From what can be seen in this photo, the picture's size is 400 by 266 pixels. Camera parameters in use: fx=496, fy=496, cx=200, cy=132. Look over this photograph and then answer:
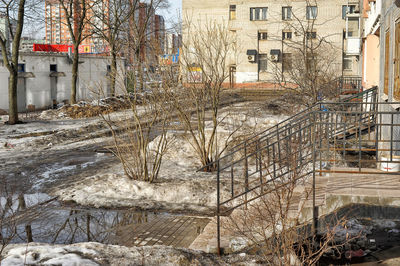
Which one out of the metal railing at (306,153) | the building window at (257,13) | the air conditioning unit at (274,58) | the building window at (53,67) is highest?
the building window at (257,13)

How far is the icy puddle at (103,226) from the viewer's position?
8039 millimetres

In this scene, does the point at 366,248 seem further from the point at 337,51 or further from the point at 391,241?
the point at 337,51

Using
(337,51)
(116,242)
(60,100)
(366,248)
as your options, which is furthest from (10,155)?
(337,51)

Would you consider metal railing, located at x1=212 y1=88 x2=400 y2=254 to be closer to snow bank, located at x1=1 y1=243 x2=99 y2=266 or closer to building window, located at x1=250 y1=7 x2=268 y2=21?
snow bank, located at x1=1 y1=243 x2=99 y2=266

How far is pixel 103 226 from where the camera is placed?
874cm

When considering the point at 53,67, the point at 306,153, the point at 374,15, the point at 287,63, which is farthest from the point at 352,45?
the point at 306,153

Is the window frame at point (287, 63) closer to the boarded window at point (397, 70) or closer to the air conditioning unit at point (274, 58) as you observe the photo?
the air conditioning unit at point (274, 58)

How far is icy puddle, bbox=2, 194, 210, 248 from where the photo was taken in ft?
26.4

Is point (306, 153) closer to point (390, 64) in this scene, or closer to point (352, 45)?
point (390, 64)

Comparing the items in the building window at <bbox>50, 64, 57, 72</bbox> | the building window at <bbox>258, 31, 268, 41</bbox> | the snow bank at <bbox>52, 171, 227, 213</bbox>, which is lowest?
the snow bank at <bbox>52, 171, 227, 213</bbox>

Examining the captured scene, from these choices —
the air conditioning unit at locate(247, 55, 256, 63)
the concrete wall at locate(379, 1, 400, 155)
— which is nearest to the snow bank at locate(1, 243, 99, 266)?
the concrete wall at locate(379, 1, 400, 155)

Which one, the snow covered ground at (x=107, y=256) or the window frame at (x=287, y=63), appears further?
the window frame at (x=287, y=63)

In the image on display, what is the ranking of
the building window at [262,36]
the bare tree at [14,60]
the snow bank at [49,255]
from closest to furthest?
the snow bank at [49,255], the bare tree at [14,60], the building window at [262,36]

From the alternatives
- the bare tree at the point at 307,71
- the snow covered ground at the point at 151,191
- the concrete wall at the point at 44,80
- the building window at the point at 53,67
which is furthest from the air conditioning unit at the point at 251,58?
the snow covered ground at the point at 151,191
